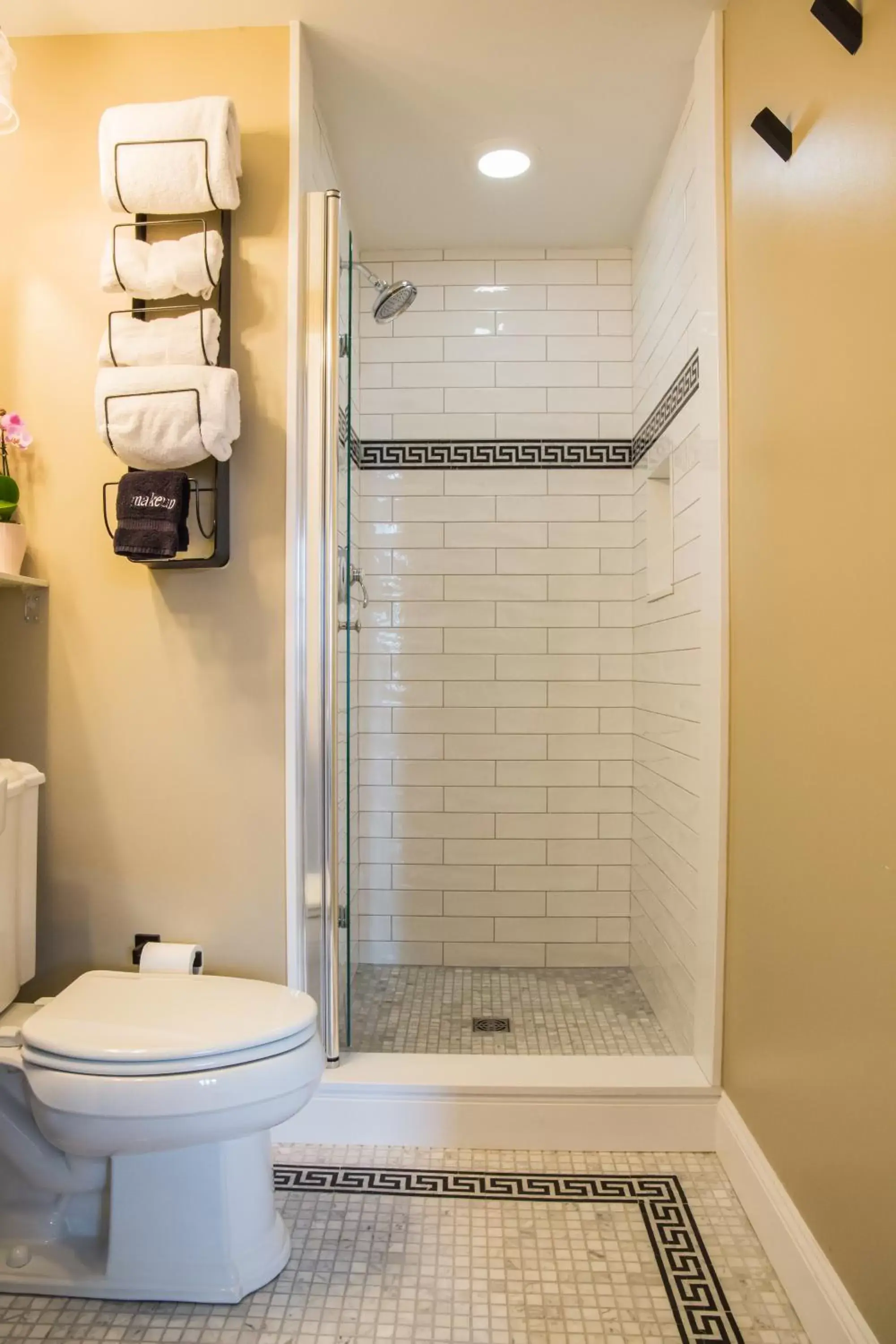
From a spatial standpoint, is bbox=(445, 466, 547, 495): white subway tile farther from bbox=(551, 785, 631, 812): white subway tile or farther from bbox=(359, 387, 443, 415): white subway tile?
bbox=(551, 785, 631, 812): white subway tile

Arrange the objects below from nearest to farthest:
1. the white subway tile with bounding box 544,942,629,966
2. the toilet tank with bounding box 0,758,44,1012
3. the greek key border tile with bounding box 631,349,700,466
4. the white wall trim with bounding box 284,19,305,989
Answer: the toilet tank with bounding box 0,758,44,1012
the white wall trim with bounding box 284,19,305,989
the greek key border tile with bounding box 631,349,700,466
the white subway tile with bounding box 544,942,629,966

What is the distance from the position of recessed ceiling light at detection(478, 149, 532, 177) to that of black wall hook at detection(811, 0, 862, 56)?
127 centimetres

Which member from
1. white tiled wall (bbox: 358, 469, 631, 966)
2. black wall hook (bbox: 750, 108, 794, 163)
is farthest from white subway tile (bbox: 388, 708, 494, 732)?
black wall hook (bbox: 750, 108, 794, 163)

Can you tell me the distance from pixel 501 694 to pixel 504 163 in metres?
1.62

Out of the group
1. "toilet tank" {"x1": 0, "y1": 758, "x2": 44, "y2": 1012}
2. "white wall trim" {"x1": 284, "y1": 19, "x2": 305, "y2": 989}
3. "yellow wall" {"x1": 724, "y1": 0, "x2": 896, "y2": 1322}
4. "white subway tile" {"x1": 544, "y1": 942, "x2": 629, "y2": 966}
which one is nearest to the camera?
"yellow wall" {"x1": 724, "y1": 0, "x2": 896, "y2": 1322}

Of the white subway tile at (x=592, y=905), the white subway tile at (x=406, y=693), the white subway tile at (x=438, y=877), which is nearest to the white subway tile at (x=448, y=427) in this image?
the white subway tile at (x=406, y=693)

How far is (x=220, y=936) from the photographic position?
184 cm

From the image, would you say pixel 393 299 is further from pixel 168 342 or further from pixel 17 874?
pixel 17 874

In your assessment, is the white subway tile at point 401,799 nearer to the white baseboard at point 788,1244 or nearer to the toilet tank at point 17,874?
the toilet tank at point 17,874

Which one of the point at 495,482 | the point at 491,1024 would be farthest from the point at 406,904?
the point at 495,482

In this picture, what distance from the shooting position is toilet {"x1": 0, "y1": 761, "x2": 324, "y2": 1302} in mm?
1292

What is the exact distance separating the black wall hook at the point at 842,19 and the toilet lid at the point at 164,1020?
5.77 feet

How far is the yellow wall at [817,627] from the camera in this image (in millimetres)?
1117

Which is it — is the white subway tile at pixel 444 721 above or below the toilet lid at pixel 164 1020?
above
